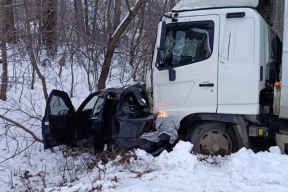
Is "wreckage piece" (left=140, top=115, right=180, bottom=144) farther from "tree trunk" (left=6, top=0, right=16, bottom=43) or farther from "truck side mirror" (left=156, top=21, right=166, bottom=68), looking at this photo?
"tree trunk" (left=6, top=0, right=16, bottom=43)

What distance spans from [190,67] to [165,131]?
122cm

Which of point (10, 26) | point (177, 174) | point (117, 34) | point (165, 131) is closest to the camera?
point (177, 174)

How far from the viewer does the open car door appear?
20.9ft

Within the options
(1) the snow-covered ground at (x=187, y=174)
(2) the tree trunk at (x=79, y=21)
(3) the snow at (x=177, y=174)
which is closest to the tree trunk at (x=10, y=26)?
(2) the tree trunk at (x=79, y=21)

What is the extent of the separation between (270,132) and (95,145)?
3330 millimetres

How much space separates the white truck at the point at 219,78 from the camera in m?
5.46

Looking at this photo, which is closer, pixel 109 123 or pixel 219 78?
pixel 219 78

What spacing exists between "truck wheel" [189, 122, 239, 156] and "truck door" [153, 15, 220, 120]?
0.35 meters

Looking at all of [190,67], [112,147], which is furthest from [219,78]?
[112,147]

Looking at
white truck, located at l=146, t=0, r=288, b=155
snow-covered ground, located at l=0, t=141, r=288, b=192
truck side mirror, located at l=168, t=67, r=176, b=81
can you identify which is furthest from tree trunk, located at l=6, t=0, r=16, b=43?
truck side mirror, located at l=168, t=67, r=176, b=81

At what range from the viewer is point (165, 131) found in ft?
18.3

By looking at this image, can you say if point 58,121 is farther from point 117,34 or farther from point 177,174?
point 117,34

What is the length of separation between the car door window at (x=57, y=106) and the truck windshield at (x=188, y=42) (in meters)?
2.44

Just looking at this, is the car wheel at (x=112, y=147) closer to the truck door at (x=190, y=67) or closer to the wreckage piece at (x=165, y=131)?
the wreckage piece at (x=165, y=131)
